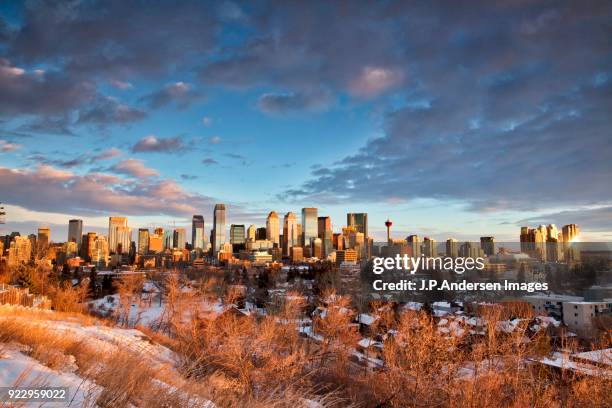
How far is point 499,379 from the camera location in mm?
18969

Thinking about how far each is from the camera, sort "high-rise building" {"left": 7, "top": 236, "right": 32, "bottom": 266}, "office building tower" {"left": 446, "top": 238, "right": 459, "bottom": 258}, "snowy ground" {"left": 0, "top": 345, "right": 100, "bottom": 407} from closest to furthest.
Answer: "snowy ground" {"left": 0, "top": 345, "right": 100, "bottom": 407}, "high-rise building" {"left": 7, "top": 236, "right": 32, "bottom": 266}, "office building tower" {"left": 446, "top": 238, "right": 459, "bottom": 258}

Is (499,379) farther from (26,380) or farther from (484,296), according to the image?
(484,296)

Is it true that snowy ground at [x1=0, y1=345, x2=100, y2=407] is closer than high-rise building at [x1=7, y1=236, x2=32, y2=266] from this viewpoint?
Yes

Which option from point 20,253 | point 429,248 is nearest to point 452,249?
point 429,248

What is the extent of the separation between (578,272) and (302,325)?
62.1 meters

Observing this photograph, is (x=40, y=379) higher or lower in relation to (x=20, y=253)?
higher

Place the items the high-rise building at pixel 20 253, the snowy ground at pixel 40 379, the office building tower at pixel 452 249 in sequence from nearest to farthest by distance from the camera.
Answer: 1. the snowy ground at pixel 40 379
2. the high-rise building at pixel 20 253
3. the office building tower at pixel 452 249

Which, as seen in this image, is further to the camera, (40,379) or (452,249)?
(452,249)

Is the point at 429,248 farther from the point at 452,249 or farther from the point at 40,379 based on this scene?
the point at 40,379

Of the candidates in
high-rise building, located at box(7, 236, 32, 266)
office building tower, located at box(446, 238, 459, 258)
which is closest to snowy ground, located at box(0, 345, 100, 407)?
high-rise building, located at box(7, 236, 32, 266)

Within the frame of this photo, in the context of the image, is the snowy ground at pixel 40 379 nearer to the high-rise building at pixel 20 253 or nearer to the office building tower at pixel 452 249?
the high-rise building at pixel 20 253

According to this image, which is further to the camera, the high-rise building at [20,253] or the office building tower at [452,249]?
the office building tower at [452,249]

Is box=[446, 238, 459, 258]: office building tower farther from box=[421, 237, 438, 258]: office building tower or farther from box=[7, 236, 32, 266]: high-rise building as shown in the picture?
box=[7, 236, 32, 266]: high-rise building

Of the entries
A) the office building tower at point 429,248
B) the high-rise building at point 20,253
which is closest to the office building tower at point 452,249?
the office building tower at point 429,248
